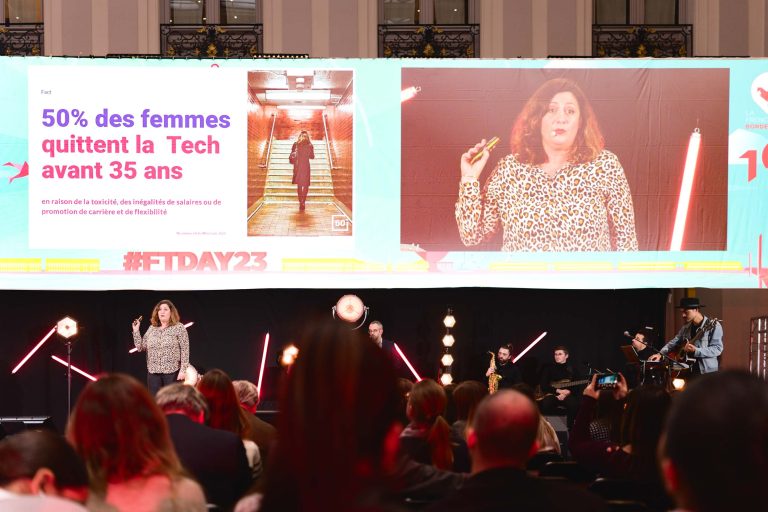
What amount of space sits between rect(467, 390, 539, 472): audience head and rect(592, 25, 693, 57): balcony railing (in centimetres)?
1103

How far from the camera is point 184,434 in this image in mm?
3363

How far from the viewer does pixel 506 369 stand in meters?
10.8

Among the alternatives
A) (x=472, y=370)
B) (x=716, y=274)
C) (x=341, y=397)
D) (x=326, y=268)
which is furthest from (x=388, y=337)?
(x=341, y=397)

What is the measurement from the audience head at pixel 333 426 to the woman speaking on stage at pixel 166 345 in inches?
340

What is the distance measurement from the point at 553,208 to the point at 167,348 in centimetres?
387

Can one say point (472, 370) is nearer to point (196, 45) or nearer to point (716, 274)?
point (716, 274)

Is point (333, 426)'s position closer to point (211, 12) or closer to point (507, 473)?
point (507, 473)

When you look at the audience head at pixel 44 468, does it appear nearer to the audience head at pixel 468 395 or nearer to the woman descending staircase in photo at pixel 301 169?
the audience head at pixel 468 395

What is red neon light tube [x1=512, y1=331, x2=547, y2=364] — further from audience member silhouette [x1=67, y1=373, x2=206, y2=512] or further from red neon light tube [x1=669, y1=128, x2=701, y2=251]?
audience member silhouette [x1=67, y1=373, x2=206, y2=512]

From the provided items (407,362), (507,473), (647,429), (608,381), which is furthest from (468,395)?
(407,362)

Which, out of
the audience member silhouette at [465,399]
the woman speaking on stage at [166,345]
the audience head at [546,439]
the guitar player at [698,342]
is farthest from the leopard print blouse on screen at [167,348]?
the audience member silhouette at [465,399]

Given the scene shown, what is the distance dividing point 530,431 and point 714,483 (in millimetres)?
1178

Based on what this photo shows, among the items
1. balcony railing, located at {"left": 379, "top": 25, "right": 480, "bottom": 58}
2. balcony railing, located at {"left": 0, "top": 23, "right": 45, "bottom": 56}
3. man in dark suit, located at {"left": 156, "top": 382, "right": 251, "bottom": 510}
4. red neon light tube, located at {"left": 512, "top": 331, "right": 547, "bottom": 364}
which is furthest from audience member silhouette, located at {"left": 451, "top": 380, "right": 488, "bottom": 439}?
balcony railing, located at {"left": 0, "top": 23, "right": 45, "bottom": 56}

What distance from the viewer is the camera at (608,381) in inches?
189
